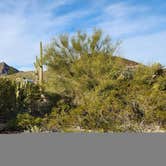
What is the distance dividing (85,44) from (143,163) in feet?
57.6

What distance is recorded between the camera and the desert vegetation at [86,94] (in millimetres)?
6325

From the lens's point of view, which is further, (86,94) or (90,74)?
(90,74)

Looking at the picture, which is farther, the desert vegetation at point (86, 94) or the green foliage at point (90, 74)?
the green foliage at point (90, 74)

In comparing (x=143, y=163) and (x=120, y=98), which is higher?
(x=120, y=98)

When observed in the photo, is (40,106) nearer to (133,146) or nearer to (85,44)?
(85,44)

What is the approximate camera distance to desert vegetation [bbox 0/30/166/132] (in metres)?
6.32

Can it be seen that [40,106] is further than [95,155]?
Yes

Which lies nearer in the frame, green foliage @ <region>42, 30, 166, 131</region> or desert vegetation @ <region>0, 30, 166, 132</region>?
desert vegetation @ <region>0, 30, 166, 132</region>

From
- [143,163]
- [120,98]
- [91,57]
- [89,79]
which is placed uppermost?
[91,57]

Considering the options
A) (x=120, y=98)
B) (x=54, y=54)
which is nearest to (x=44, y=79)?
(x=54, y=54)

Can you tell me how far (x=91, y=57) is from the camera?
57.0ft

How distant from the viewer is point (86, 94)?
13.0 metres

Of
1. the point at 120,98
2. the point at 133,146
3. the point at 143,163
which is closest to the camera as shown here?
the point at 143,163

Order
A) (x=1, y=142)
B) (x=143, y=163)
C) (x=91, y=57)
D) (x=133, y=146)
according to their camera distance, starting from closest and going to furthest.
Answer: (x=143, y=163), (x=133, y=146), (x=1, y=142), (x=91, y=57)
